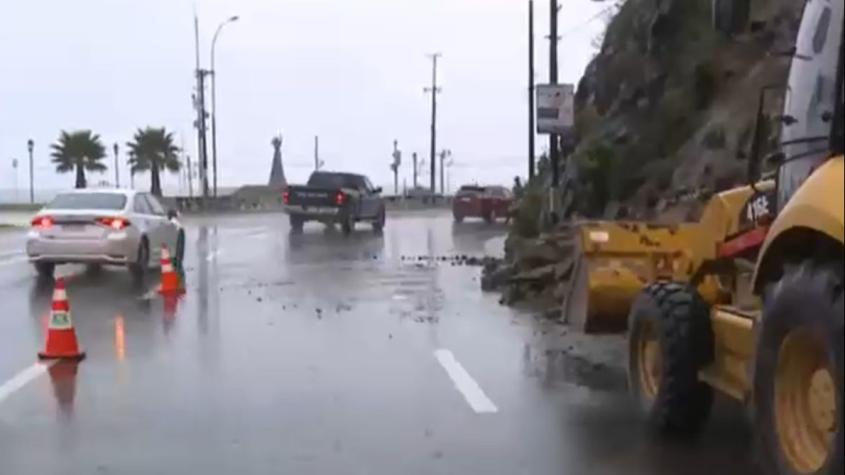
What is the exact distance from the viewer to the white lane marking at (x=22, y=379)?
10.1 meters

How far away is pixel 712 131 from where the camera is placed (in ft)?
67.0

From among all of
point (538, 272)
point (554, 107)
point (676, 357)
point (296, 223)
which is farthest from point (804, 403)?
point (296, 223)

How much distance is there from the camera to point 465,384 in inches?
415

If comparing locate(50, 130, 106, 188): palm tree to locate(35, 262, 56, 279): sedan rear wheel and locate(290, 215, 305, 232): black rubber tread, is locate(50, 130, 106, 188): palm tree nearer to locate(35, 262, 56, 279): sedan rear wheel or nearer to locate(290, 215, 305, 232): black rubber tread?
locate(290, 215, 305, 232): black rubber tread

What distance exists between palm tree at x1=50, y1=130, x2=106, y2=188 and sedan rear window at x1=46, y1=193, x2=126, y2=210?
77.0m

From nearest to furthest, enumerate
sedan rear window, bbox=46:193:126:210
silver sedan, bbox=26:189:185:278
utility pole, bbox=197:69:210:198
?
silver sedan, bbox=26:189:185:278
sedan rear window, bbox=46:193:126:210
utility pole, bbox=197:69:210:198

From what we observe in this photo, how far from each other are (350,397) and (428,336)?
13.3ft

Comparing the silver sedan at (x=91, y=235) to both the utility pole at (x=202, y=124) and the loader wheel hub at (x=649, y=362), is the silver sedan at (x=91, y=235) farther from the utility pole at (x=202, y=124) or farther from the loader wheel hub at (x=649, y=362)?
the utility pole at (x=202, y=124)

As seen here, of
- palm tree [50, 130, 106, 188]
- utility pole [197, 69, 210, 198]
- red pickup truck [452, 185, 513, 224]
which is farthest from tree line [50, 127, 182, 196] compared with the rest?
red pickup truck [452, 185, 513, 224]

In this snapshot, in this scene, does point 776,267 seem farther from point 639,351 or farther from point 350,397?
point 350,397

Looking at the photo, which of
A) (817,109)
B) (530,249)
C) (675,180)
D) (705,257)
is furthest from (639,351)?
(675,180)

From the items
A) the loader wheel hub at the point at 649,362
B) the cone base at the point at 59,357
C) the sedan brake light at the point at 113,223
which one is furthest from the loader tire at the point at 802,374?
the sedan brake light at the point at 113,223

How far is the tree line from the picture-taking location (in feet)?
320

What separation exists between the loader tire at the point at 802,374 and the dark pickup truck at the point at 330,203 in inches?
1376
